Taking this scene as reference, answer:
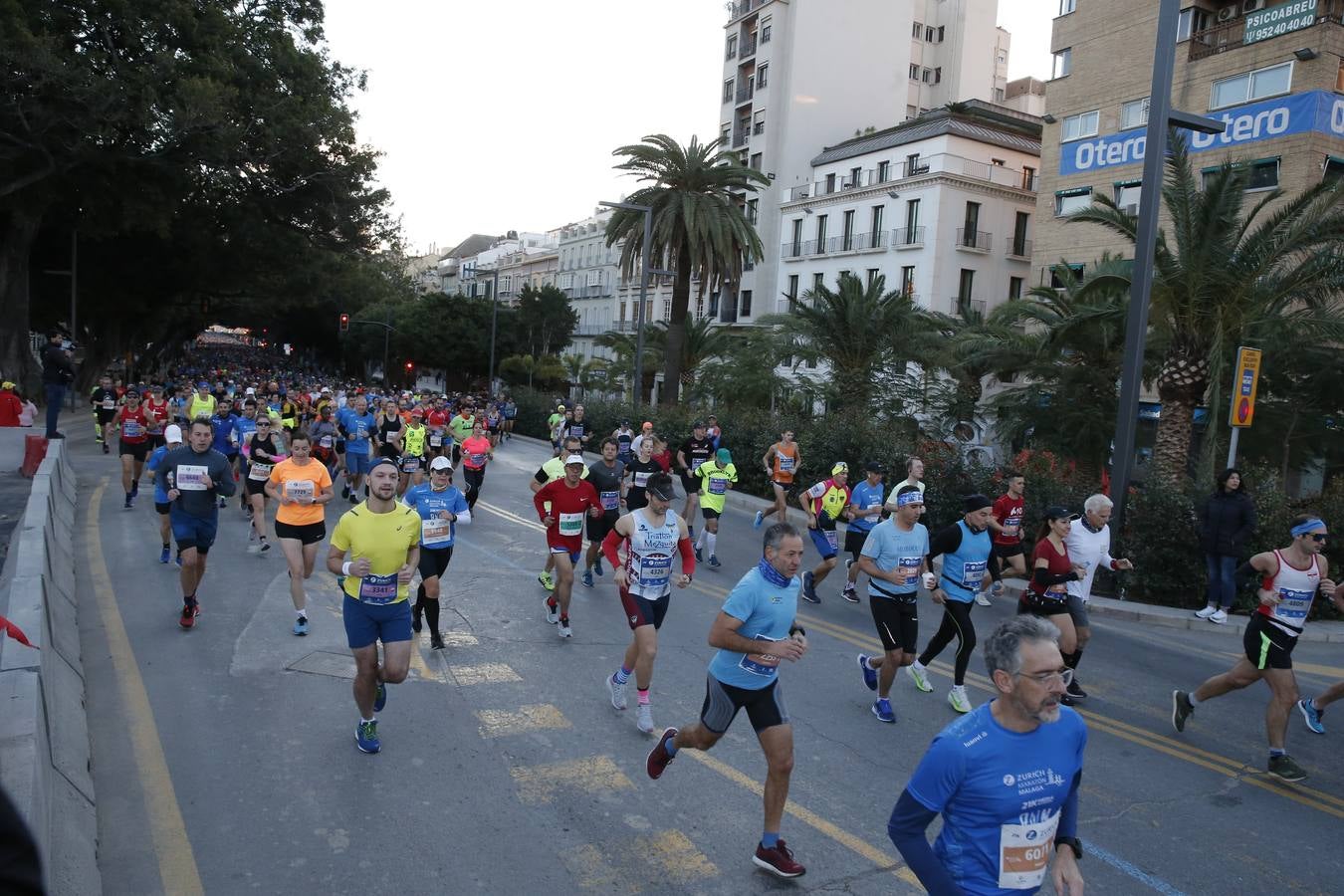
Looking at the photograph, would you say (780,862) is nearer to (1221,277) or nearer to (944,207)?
(1221,277)

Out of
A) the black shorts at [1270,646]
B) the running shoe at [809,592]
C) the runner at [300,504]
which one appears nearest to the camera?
the black shorts at [1270,646]

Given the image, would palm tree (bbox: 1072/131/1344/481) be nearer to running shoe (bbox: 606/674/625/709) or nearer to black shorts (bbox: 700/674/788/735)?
running shoe (bbox: 606/674/625/709)

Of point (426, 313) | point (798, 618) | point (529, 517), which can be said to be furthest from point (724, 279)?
point (426, 313)

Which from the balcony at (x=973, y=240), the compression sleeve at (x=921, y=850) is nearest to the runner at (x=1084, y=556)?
the compression sleeve at (x=921, y=850)

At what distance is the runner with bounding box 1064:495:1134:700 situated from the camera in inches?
313

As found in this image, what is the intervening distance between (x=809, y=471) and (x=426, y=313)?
56558mm

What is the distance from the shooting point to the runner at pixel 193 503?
8633mm

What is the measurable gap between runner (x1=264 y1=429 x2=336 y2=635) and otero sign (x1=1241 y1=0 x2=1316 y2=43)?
29703mm

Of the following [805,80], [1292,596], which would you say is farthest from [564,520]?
[805,80]

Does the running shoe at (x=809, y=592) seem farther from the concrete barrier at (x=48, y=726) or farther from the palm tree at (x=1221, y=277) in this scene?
the concrete barrier at (x=48, y=726)

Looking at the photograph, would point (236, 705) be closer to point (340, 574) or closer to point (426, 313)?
point (340, 574)

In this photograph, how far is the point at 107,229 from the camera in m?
30.3

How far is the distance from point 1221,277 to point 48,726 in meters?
16.2

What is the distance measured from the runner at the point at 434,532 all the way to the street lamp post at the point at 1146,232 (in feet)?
29.2
